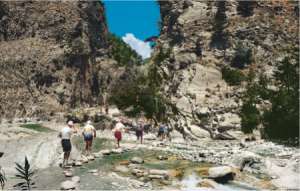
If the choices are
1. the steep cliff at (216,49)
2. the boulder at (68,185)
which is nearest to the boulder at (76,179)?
the boulder at (68,185)

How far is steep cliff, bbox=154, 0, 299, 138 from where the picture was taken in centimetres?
5441

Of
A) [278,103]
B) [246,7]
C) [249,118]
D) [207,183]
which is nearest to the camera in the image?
[207,183]

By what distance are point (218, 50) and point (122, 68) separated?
40.2 metres

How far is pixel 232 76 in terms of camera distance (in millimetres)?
57031

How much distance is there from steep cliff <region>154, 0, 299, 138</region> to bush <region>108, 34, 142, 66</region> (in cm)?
3955

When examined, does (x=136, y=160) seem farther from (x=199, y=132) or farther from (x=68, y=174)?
(x=199, y=132)

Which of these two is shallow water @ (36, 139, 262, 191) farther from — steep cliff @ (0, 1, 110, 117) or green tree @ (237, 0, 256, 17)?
steep cliff @ (0, 1, 110, 117)

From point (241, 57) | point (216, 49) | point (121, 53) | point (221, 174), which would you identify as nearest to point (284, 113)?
point (241, 57)

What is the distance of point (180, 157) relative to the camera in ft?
101

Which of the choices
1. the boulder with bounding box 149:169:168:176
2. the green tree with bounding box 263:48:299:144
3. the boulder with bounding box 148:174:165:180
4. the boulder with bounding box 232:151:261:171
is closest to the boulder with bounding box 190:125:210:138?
the green tree with bounding box 263:48:299:144

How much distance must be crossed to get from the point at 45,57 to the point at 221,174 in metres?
67.4

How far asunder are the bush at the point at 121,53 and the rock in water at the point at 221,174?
267ft

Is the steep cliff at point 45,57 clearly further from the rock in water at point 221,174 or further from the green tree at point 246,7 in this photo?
the rock in water at point 221,174

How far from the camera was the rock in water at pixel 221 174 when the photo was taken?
23.9m
